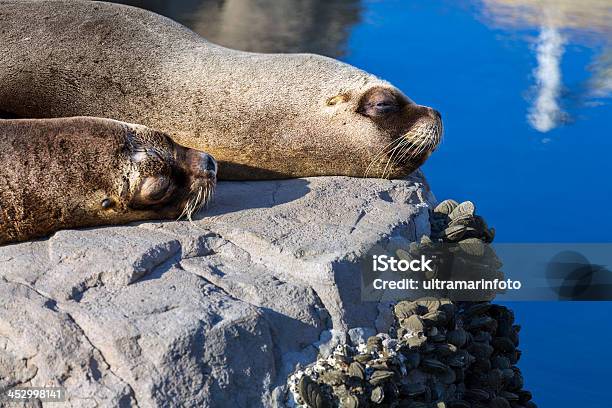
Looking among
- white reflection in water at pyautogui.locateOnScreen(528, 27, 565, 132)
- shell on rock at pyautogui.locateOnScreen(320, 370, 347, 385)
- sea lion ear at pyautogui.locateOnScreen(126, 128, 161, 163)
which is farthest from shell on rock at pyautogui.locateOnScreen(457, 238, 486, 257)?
white reflection in water at pyautogui.locateOnScreen(528, 27, 565, 132)

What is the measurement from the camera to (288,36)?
14469 mm

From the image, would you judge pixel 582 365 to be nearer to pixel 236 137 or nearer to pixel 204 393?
pixel 236 137

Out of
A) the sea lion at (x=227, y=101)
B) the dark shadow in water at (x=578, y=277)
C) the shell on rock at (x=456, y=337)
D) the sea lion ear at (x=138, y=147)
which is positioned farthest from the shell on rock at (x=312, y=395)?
the dark shadow in water at (x=578, y=277)

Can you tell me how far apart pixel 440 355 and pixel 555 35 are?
10.3m

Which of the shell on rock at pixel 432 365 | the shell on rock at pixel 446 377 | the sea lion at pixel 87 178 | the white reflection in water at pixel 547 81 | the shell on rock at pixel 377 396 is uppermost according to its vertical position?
the white reflection in water at pixel 547 81

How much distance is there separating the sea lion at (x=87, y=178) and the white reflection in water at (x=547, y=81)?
6.73 m

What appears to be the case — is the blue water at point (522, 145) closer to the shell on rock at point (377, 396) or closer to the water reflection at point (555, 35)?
the water reflection at point (555, 35)

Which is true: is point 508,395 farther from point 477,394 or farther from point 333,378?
point 333,378

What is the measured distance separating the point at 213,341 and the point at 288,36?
33.8ft

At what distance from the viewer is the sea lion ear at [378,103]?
22.0 feet

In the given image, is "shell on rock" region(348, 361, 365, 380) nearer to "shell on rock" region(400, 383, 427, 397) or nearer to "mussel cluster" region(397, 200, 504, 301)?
"shell on rock" region(400, 383, 427, 397)

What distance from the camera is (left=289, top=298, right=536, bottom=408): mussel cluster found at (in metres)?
4.81

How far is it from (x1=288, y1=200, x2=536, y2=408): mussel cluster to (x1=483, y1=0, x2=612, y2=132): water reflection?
5955mm

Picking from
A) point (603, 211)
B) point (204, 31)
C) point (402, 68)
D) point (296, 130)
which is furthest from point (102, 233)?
point (204, 31)
